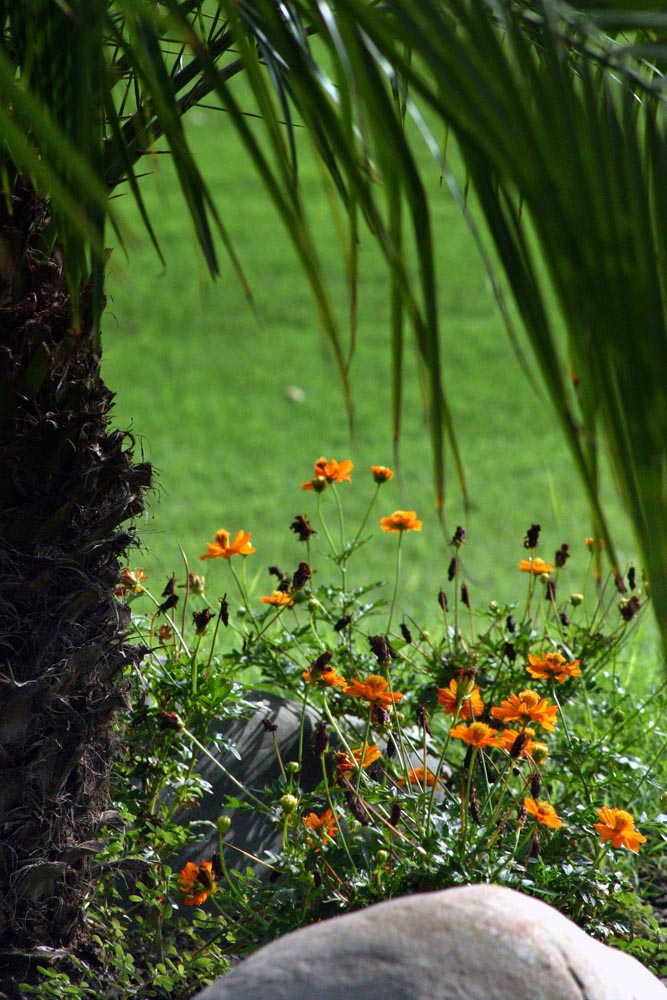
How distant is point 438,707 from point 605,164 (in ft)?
6.01

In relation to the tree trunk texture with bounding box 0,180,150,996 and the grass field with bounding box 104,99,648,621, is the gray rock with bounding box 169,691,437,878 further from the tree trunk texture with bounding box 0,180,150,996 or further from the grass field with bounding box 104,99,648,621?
the grass field with bounding box 104,99,648,621

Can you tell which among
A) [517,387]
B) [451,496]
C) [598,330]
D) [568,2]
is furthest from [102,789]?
[517,387]

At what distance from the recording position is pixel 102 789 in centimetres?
210

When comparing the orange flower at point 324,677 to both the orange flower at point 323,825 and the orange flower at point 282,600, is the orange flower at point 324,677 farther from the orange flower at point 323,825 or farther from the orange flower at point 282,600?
the orange flower at point 282,600

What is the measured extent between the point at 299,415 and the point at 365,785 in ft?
16.6

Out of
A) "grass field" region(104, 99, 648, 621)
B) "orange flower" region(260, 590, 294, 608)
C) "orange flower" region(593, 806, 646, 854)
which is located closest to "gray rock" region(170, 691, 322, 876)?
"orange flower" region(260, 590, 294, 608)

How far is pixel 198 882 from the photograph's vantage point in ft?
6.68

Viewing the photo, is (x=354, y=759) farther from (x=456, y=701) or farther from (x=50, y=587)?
(x=50, y=587)

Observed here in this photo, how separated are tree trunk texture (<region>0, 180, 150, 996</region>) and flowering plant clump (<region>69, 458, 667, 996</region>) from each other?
0.53ft

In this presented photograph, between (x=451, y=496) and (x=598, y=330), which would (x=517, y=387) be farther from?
(x=598, y=330)

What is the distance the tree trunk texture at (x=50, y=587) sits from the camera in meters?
1.85

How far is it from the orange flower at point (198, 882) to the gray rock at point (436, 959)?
0.52 m

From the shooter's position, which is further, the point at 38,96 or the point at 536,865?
the point at 536,865

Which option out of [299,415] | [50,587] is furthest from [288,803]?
[299,415]
